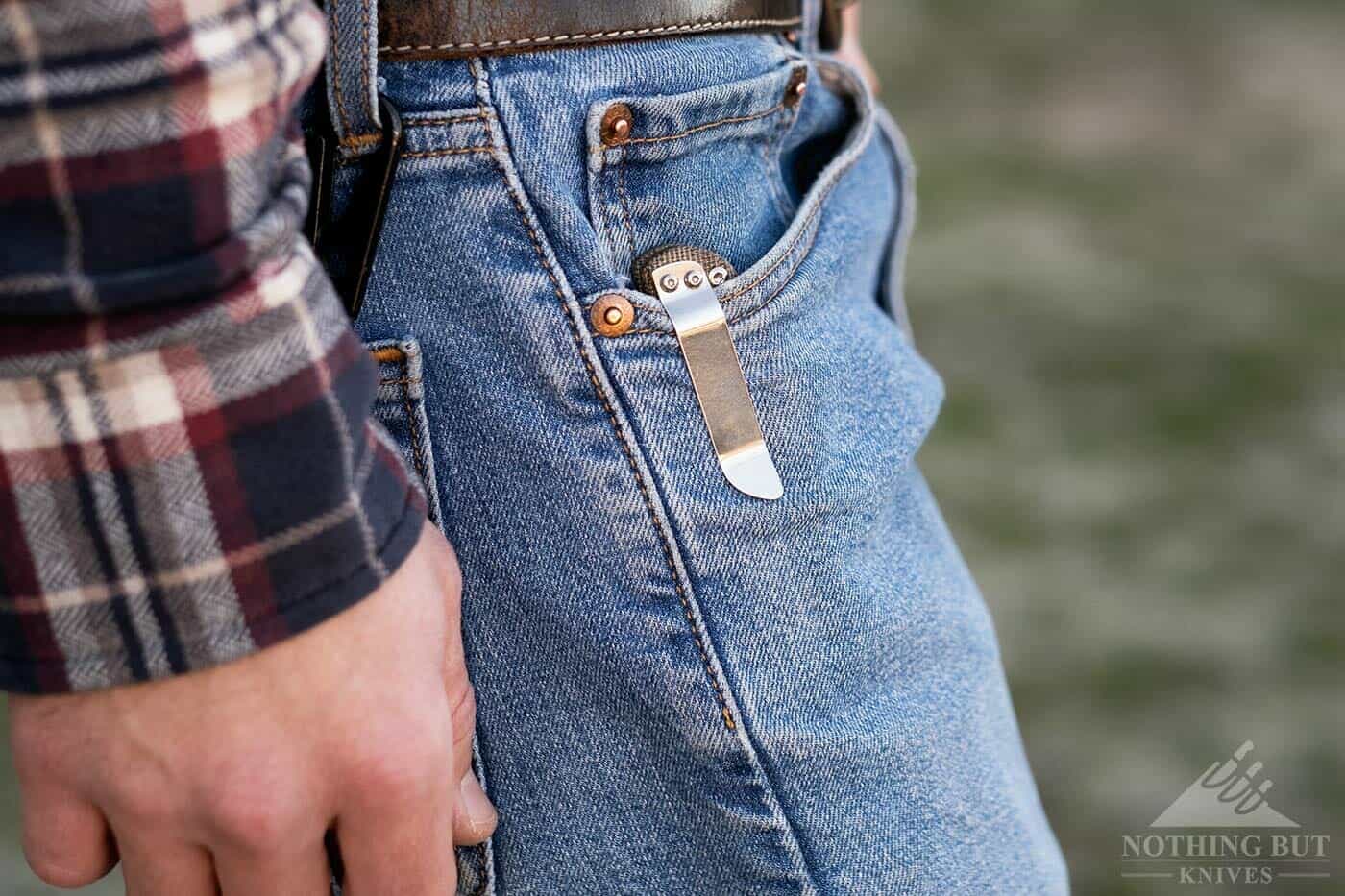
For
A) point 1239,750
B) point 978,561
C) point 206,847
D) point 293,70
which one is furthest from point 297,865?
point 978,561

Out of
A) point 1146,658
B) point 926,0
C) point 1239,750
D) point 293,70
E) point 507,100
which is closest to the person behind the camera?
point 293,70

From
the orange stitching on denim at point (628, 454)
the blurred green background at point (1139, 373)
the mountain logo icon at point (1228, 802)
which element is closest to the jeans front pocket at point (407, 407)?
the orange stitching on denim at point (628, 454)

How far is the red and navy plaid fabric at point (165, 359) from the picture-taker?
561 mm

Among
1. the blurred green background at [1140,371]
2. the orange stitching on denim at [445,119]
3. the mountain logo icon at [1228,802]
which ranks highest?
the orange stitching on denim at [445,119]

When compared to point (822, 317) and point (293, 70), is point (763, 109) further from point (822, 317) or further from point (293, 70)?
point (293, 70)

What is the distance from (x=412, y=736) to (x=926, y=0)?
5770 millimetres

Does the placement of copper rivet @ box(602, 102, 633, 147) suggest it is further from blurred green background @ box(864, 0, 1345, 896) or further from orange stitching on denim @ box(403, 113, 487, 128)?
blurred green background @ box(864, 0, 1345, 896)

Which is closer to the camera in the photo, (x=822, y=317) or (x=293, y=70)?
(x=293, y=70)

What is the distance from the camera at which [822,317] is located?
0.89m

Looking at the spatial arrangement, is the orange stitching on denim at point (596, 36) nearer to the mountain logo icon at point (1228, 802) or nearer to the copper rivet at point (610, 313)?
the copper rivet at point (610, 313)

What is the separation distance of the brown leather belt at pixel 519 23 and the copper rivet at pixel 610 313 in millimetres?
161

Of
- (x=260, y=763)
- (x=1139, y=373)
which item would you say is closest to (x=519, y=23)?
(x=260, y=763)

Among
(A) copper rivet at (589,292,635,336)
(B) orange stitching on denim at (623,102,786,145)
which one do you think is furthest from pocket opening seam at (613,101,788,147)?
(A) copper rivet at (589,292,635,336)

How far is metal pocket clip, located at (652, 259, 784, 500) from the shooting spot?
793 mm
